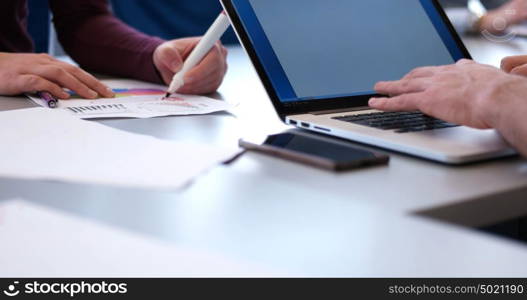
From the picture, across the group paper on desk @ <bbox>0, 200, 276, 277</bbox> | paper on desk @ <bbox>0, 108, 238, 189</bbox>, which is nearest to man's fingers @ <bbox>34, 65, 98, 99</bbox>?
paper on desk @ <bbox>0, 108, 238, 189</bbox>

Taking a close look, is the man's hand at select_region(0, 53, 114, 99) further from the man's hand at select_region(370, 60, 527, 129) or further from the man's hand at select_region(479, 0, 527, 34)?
the man's hand at select_region(479, 0, 527, 34)

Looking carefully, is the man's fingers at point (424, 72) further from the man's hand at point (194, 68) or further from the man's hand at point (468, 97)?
the man's hand at point (194, 68)

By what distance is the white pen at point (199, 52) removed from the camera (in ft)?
3.79

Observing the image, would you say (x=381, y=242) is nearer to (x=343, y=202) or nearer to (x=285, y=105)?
(x=343, y=202)

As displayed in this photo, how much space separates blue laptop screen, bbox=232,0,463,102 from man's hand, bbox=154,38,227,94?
233 millimetres

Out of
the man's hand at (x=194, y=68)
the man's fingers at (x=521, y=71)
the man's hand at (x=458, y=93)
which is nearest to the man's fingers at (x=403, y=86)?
the man's hand at (x=458, y=93)

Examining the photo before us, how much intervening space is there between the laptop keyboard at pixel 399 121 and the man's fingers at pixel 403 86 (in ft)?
0.10

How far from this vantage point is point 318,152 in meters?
0.75

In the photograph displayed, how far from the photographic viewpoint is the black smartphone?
2.36 feet

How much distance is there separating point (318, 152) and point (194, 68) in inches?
19.6

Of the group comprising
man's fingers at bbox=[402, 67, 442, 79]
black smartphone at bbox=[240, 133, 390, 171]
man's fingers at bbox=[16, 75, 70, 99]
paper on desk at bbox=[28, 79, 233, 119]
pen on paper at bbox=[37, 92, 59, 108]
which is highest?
man's fingers at bbox=[16, 75, 70, 99]

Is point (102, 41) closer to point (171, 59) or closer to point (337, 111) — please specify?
point (171, 59)

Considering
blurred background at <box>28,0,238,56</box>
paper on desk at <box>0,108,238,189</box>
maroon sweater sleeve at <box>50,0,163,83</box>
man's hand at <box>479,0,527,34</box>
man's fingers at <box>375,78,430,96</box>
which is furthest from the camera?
blurred background at <box>28,0,238,56</box>

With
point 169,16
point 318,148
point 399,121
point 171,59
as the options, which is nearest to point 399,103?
point 399,121
